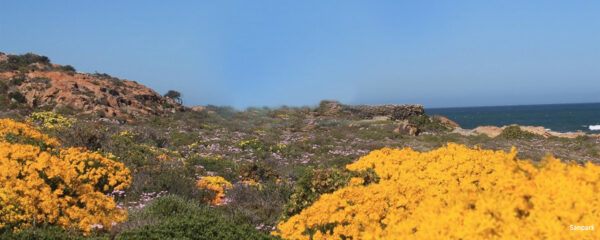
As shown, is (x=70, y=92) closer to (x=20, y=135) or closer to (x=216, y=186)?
(x=20, y=135)

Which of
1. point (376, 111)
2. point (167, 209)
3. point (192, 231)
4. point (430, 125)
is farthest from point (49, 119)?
point (376, 111)

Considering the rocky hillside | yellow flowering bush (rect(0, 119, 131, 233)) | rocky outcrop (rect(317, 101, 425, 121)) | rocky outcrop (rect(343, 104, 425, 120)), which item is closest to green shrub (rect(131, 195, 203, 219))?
yellow flowering bush (rect(0, 119, 131, 233))

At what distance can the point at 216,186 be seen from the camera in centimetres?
1095

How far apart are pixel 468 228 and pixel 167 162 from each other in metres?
11.2

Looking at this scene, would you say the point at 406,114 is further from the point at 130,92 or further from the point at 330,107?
the point at 130,92

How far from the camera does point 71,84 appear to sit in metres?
33.3

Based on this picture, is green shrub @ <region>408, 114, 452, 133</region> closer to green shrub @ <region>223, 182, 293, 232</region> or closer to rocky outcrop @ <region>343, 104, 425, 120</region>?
rocky outcrop @ <region>343, 104, 425, 120</region>

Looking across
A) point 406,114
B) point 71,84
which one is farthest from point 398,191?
point 406,114

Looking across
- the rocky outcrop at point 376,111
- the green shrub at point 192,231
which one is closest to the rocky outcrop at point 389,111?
the rocky outcrop at point 376,111

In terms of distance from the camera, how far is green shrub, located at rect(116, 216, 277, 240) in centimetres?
605

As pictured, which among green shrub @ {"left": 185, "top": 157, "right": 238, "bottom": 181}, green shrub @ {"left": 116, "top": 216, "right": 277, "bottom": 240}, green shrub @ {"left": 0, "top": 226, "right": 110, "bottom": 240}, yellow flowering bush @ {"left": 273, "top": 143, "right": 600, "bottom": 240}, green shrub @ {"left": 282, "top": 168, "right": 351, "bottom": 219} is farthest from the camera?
green shrub @ {"left": 185, "top": 157, "right": 238, "bottom": 181}

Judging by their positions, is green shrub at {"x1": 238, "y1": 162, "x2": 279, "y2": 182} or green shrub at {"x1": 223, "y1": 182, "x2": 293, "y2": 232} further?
green shrub at {"x1": 238, "y1": 162, "x2": 279, "y2": 182}

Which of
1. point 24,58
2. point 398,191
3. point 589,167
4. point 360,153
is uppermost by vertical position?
point 24,58

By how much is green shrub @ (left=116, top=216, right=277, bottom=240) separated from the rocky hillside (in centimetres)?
2443
